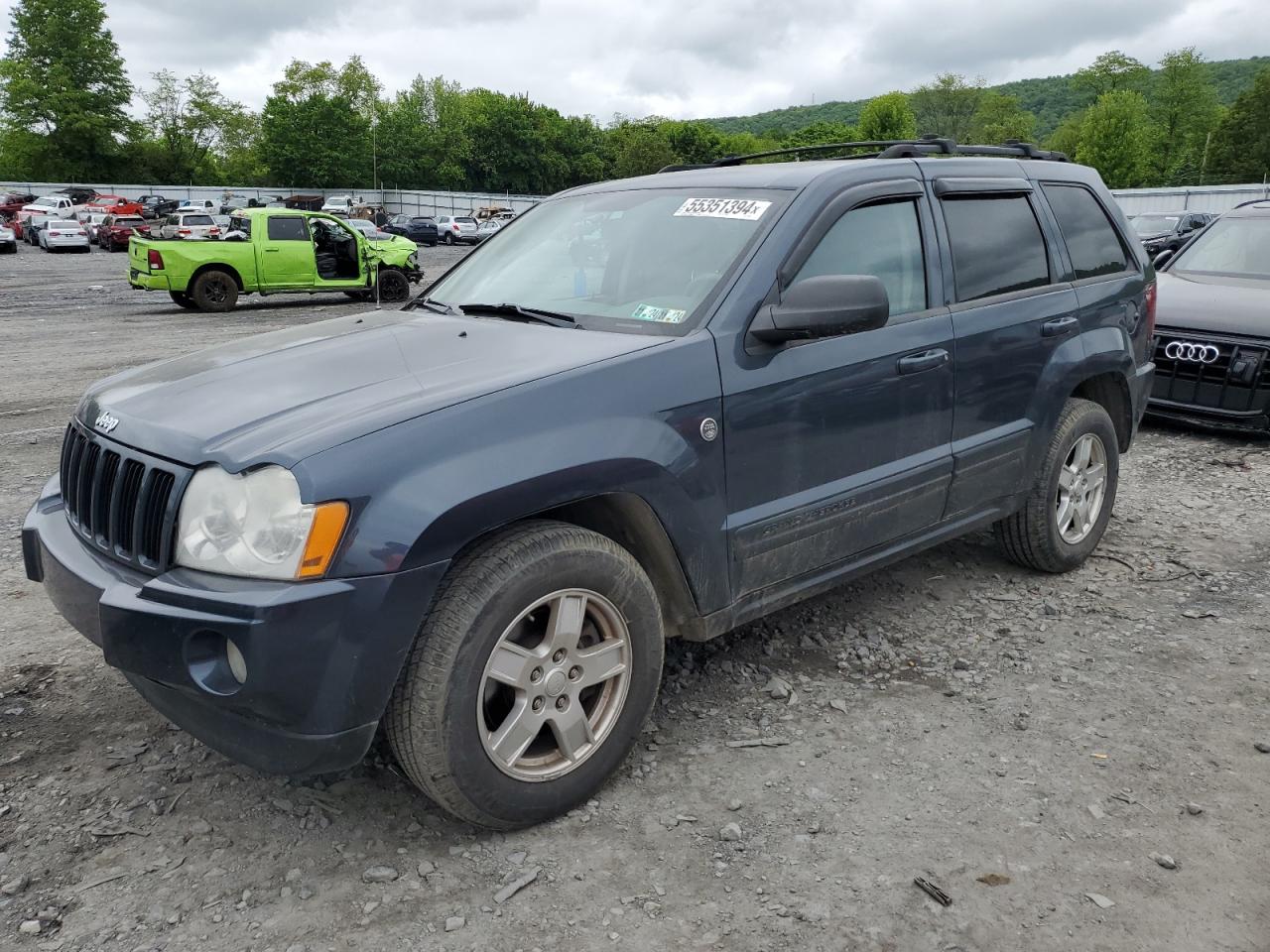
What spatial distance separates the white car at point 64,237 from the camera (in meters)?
35.8

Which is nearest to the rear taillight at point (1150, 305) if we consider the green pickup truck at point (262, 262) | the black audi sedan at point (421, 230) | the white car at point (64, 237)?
the green pickup truck at point (262, 262)

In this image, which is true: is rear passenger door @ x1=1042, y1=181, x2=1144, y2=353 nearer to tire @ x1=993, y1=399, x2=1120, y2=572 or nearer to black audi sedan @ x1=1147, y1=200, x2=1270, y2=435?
tire @ x1=993, y1=399, x2=1120, y2=572

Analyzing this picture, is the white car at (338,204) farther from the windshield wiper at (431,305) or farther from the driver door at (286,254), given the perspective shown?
the windshield wiper at (431,305)

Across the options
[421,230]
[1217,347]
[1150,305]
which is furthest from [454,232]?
[1150,305]

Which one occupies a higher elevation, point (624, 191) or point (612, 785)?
point (624, 191)

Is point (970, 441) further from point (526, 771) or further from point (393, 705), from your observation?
point (393, 705)

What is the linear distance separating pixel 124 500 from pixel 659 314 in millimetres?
1601

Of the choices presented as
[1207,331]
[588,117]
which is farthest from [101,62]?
[1207,331]

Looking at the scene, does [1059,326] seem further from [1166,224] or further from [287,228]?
[1166,224]

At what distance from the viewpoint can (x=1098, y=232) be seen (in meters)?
4.77

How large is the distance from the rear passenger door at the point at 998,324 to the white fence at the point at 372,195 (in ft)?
199

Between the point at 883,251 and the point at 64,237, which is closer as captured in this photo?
the point at 883,251

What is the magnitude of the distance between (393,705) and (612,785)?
80 cm

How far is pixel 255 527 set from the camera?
241 cm
